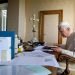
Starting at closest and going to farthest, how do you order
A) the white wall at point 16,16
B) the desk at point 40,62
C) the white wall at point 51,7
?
the desk at point 40,62, the white wall at point 51,7, the white wall at point 16,16

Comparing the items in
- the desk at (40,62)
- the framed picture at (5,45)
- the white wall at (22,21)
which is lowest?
the desk at (40,62)

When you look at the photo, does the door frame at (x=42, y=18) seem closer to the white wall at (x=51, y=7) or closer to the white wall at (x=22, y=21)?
the white wall at (x=51, y=7)

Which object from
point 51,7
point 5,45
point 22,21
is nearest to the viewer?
point 5,45

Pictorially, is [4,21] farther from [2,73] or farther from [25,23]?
[2,73]

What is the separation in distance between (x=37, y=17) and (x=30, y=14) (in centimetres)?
35

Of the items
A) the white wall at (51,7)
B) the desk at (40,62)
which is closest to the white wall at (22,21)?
the white wall at (51,7)

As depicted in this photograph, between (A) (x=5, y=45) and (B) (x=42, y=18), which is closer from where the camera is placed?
(A) (x=5, y=45)

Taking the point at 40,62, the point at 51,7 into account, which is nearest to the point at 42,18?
the point at 51,7

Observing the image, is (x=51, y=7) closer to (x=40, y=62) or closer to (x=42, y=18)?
(x=42, y=18)

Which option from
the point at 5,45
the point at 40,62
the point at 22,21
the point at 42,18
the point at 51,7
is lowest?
the point at 40,62

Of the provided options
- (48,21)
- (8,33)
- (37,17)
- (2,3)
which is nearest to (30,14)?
(37,17)

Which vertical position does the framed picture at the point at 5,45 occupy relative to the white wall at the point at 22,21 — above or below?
below

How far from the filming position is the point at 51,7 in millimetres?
6691

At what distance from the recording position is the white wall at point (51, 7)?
253 inches
